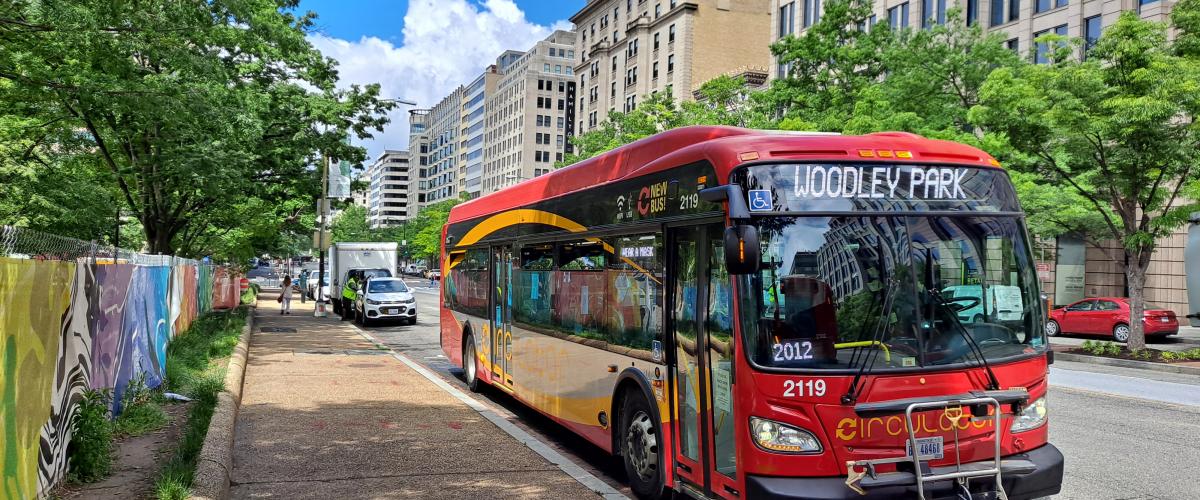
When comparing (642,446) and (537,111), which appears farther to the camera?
(537,111)

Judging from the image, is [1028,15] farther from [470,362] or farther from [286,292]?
[470,362]

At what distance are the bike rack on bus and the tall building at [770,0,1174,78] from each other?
27127 mm

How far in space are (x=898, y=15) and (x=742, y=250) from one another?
4167 centimetres

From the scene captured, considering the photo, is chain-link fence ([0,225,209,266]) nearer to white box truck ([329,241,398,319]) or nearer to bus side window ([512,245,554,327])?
bus side window ([512,245,554,327])

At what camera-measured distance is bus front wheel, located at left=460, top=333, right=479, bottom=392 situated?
13.2m

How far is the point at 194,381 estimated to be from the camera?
1205cm

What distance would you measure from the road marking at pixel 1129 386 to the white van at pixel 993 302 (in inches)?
348

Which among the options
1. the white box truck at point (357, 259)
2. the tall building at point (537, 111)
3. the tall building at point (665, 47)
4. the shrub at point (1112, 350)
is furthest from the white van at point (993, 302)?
the tall building at point (537, 111)

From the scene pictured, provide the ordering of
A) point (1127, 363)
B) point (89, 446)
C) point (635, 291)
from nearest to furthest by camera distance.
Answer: point (89, 446) < point (635, 291) < point (1127, 363)

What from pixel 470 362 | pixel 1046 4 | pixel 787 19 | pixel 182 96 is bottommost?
pixel 470 362

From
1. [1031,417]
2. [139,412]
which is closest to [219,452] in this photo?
[139,412]

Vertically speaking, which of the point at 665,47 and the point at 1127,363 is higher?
the point at 665,47

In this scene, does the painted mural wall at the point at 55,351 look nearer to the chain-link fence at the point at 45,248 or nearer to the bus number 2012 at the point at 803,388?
the chain-link fence at the point at 45,248

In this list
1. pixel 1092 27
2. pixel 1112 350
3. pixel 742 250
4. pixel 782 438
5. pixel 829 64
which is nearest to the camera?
pixel 742 250
